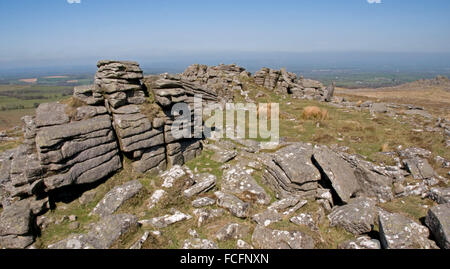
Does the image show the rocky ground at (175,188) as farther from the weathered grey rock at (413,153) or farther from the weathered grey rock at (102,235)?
the weathered grey rock at (413,153)

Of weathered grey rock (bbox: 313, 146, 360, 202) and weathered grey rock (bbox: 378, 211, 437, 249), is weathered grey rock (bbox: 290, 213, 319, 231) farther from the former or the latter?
weathered grey rock (bbox: 378, 211, 437, 249)

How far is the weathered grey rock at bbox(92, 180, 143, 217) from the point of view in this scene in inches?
413

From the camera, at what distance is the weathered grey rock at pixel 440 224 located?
7453 millimetres

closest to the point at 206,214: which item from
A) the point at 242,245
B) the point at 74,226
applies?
the point at 242,245

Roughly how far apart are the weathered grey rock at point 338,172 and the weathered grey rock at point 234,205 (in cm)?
418

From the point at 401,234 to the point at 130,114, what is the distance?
13.3 metres

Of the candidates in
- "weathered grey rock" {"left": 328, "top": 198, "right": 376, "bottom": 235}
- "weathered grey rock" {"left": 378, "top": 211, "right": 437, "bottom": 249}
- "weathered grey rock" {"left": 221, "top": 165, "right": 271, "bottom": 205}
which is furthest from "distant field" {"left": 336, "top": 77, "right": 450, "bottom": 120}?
"weathered grey rock" {"left": 221, "top": 165, "right": 271, "bottom": 205}

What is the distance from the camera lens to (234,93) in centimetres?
3672

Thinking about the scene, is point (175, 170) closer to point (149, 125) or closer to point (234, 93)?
point (149, 125)

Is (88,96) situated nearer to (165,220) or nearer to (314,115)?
(165,220)

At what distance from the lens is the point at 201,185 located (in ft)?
40.0

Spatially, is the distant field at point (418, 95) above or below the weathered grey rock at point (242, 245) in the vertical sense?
above

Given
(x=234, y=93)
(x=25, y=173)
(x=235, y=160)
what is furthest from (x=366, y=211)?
(x=234, y=93)

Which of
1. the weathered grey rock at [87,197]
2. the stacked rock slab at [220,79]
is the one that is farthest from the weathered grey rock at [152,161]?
the stacked rock slab at [220,79]
